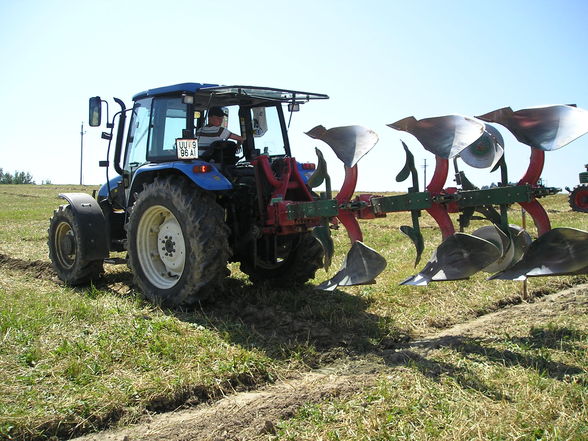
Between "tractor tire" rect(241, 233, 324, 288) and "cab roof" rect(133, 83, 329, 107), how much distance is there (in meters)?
1.47

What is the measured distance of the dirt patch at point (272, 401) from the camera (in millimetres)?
3023

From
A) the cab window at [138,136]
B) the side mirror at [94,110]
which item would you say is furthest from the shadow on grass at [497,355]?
the side mirror at [94,110]

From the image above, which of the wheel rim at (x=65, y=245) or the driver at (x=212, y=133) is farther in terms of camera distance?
the wheel rim at (x=65, y=245)

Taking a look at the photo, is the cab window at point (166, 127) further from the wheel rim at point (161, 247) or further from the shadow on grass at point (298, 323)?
the shadow on grass at point (298, 323)

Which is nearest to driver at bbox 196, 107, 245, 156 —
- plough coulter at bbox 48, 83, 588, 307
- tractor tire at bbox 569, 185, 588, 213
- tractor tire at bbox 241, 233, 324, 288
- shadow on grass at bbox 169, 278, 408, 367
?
plough coulter at bbox 48, 83, 588, 307

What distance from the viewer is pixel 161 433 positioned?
3.03 meters

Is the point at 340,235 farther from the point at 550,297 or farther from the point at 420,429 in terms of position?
the point at 420,429

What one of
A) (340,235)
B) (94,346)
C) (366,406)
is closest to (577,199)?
(366,406)

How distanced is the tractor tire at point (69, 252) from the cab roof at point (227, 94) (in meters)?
1.64

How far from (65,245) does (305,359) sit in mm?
3933

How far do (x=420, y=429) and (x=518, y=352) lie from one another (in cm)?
143

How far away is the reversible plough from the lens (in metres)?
4.16

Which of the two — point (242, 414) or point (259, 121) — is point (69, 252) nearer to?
point (259, 121)

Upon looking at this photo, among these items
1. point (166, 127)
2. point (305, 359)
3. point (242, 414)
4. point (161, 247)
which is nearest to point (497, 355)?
point (305, 359)
